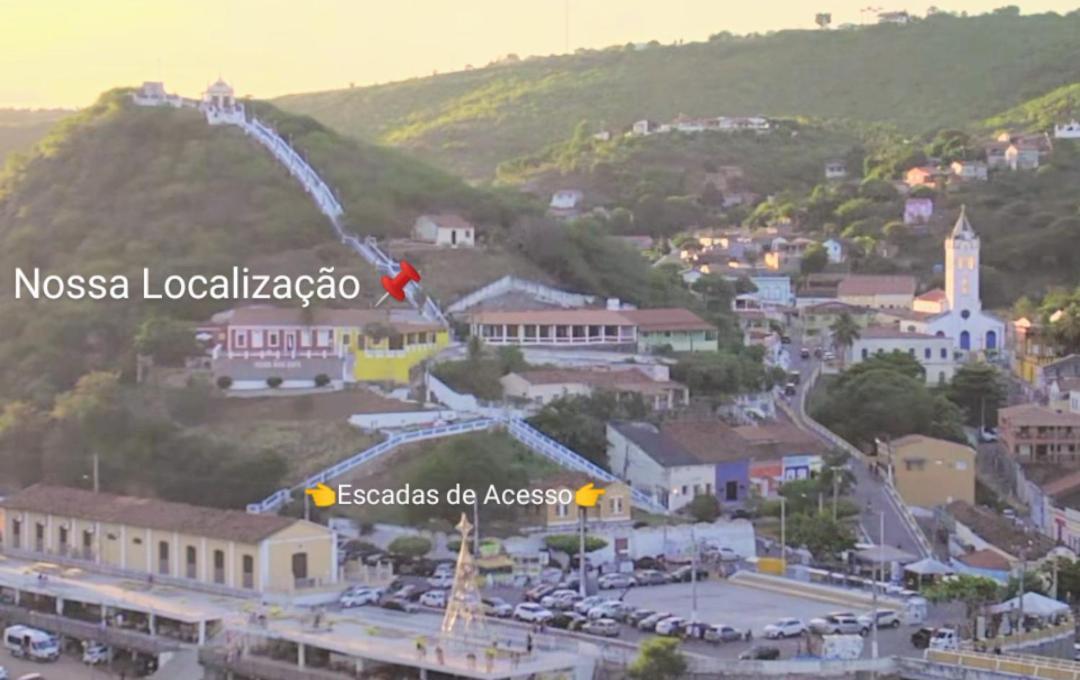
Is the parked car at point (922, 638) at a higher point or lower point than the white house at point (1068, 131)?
lower

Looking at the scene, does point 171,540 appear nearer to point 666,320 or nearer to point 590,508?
point 590,508

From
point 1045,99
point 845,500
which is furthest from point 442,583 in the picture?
point 1045,99

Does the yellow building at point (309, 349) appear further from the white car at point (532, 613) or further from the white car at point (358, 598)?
the white car at point (532, 613)

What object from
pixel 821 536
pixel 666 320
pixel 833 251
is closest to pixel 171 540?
pixel 821 536

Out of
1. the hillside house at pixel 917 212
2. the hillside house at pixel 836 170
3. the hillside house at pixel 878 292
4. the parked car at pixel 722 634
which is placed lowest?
the parked car at pixel 722 634

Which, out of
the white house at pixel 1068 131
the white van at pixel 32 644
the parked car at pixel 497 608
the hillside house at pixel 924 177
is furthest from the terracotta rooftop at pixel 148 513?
the white house at pixel 1068 131

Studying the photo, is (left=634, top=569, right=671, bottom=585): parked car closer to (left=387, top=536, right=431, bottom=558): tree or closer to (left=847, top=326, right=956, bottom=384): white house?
(left=387, top=536, right=431, bottom=558): tree
